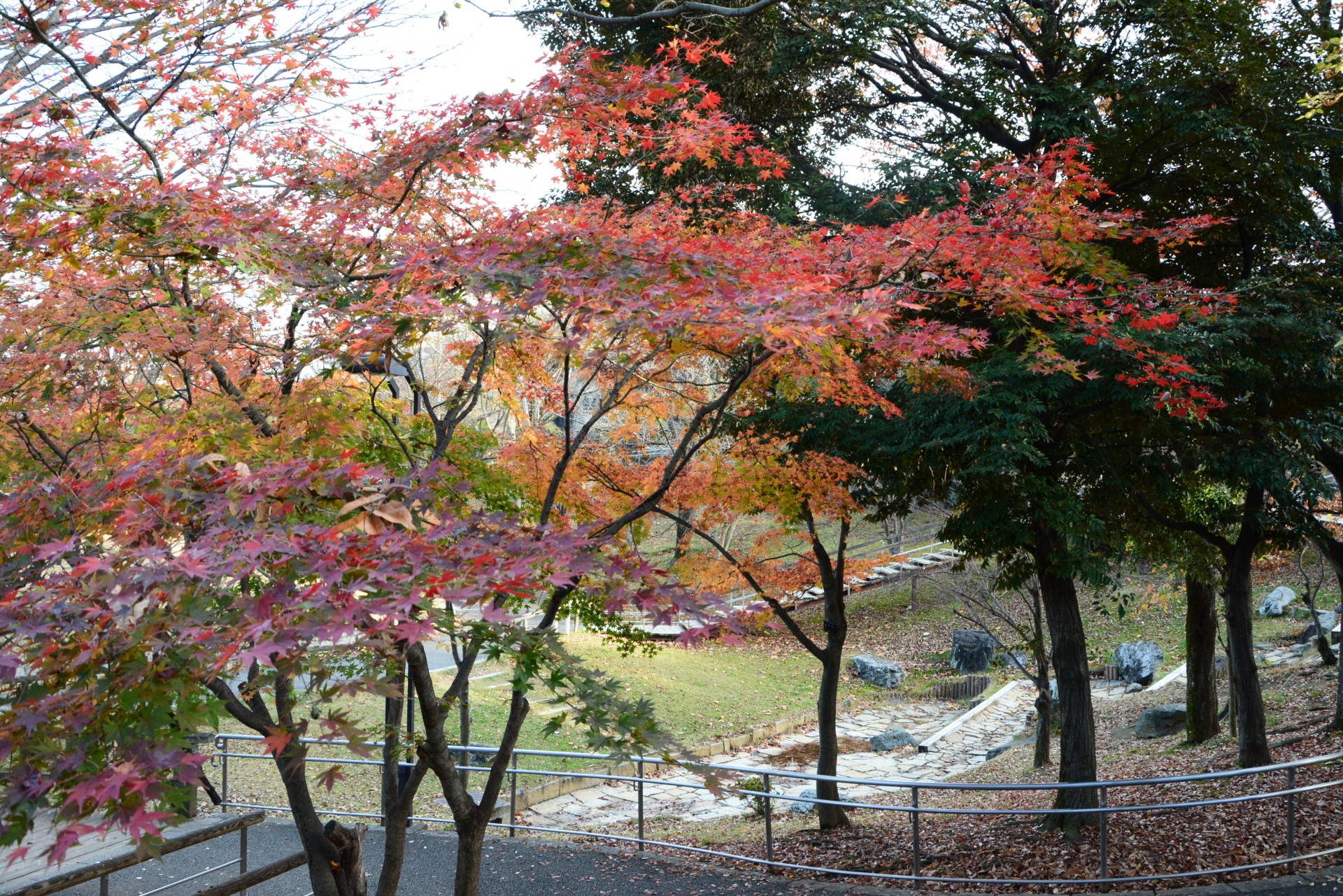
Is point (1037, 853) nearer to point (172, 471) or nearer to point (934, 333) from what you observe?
point (934, 333)

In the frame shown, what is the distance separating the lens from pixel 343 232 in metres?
5.34

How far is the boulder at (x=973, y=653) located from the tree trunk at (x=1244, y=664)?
1315 centimetres

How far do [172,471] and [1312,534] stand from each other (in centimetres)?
1045

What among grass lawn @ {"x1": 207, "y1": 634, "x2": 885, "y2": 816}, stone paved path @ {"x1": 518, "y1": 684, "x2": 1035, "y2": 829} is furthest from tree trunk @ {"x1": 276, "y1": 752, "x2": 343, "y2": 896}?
grass lawn @ {"x1": 207, "y1": 634, "x2": 885, "y2": 816}

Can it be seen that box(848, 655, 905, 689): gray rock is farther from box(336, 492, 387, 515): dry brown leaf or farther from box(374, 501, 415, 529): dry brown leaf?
box(374, 501, 415, 529): dry brown leaf

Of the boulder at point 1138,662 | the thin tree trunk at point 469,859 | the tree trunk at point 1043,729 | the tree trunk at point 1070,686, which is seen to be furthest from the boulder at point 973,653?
the thin tree trunk at point 469,859

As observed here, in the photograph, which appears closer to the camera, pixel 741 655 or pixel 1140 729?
pixel 1140 729

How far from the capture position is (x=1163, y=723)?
15461 millimetres

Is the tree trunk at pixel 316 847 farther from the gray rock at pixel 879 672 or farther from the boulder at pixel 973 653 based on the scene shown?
the boulder at pixel 973 653

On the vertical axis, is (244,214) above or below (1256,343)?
above

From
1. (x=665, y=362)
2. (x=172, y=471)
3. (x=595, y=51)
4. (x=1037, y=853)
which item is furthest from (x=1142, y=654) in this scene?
(x=172, y=471)

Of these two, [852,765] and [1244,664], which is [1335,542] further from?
[852,765]

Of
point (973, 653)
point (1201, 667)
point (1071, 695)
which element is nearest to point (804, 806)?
point (1201, 667)

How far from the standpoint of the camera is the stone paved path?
529 inches
